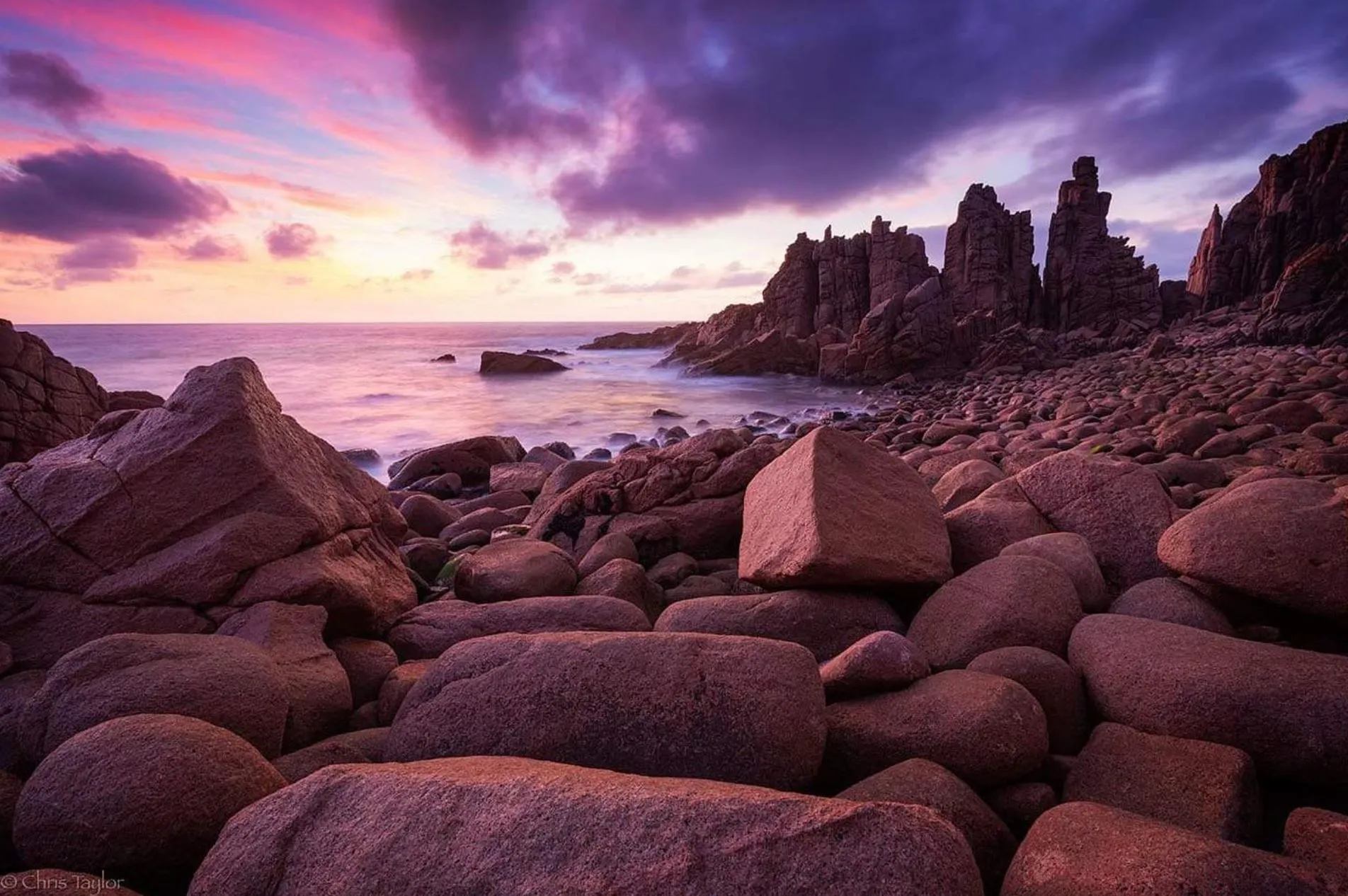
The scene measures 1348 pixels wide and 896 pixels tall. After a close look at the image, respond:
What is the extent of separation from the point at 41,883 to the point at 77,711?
923 millimetres

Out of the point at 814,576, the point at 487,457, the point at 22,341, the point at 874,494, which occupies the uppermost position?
the point at 22,341

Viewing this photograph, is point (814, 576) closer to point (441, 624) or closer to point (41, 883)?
point (441, 624)

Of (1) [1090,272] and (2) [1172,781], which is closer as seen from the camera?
(2) [1172,781]

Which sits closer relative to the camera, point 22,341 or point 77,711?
point 77,711

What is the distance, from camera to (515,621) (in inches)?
158

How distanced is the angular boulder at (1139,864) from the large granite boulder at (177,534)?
3.55m

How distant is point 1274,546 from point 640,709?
3113 mm

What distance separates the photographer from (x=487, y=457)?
44.2 feet

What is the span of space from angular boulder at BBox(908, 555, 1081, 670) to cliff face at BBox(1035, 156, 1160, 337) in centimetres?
5250

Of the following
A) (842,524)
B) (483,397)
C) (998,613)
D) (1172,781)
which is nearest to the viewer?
(1172,781)

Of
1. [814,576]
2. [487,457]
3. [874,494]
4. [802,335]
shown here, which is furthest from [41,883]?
[802,335]

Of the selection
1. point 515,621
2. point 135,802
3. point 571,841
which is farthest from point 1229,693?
point 135,802

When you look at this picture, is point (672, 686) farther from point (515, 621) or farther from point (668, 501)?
point (668, 501)

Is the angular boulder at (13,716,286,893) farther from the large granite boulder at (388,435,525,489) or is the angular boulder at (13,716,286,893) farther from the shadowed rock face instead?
the large granite boulder at (388,435,525,489)
